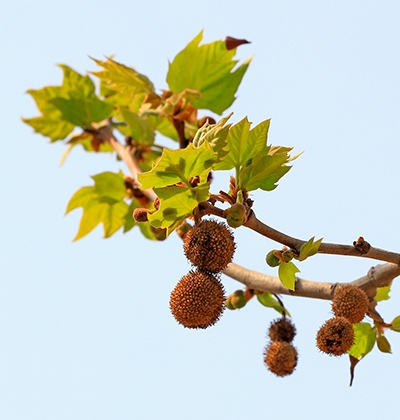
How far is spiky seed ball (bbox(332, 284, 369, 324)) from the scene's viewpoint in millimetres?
1462

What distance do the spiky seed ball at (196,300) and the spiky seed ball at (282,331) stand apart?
21.2 inches

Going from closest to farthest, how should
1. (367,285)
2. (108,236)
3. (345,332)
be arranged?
(345,332), (367,285), (108,236)

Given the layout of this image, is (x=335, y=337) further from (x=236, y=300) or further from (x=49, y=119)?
(x=49, y=119)

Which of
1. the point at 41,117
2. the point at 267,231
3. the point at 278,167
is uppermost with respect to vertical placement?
the point at 41,117

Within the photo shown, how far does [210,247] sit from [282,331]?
60cm

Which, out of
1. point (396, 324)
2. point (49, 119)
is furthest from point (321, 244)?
point (49, 119)

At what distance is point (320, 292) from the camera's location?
5.57 feet

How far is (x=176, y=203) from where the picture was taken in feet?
4.77

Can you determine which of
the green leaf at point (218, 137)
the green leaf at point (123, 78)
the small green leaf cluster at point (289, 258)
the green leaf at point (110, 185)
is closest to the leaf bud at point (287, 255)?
the small green leaf cluster at point (289, 258)

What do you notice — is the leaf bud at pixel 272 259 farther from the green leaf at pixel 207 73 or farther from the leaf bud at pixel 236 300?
the green leaf at pixel 207 73

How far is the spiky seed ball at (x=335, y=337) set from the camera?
136 centimetres

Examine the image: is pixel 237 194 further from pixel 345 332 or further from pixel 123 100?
pixel 123 100

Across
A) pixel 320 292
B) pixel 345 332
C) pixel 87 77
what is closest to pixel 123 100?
pixel 87 77

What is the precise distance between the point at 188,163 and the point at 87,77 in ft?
4.66
